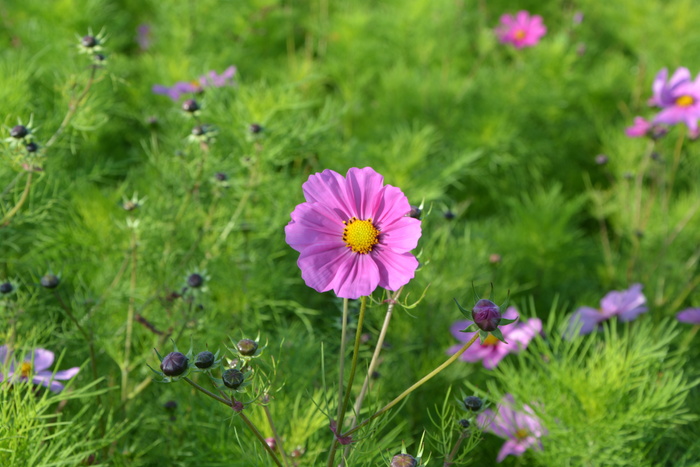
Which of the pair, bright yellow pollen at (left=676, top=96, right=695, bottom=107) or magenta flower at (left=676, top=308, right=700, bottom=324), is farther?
bright yellow pollen at (left=676, top=96, right=695, bottom=107)

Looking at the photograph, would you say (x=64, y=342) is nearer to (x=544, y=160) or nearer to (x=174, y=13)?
(x=174, y=13)

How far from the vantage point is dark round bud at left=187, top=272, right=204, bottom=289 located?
37.1 inches

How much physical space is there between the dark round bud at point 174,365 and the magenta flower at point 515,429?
60 centimetres

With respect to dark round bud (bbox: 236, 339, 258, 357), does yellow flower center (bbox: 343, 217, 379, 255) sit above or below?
above

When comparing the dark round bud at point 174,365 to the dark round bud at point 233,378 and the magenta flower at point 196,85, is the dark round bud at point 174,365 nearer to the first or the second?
the dark round bud at point 233,378

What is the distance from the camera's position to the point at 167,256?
50.3 inches

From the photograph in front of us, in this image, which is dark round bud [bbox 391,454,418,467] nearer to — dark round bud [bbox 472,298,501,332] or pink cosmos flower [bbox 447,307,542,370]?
dark round bud [bbox 472,298,501,332]

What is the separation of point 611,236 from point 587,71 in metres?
0.93

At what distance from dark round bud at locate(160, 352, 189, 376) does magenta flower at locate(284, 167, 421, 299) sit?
0.48ft

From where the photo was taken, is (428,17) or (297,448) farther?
(428,17)

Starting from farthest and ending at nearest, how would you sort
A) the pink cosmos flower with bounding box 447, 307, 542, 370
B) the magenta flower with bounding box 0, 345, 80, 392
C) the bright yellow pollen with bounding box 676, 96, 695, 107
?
the bright yellow pollen with bounding box 676, 96, 695, 107
the pink cosmos flower with bounding box 447, 307, 542, 370
the magenta flower with bounding box 0, 345, 80, 392

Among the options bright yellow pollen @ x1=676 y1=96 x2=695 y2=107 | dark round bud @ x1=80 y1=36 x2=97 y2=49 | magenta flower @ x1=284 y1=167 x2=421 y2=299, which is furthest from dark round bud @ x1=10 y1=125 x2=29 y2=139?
bright yellow pollen @ x1=676 y1=96 x2=695 y2=107

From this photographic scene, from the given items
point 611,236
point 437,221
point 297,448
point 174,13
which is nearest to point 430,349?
point 437,221

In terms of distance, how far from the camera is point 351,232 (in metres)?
0.68
